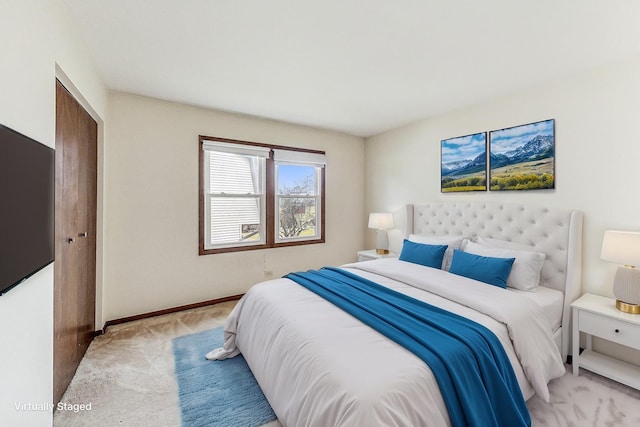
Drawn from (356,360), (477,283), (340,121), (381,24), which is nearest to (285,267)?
(340,121)

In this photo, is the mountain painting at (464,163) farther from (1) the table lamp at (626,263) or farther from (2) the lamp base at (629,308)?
(2) the lamp base at (629,308)

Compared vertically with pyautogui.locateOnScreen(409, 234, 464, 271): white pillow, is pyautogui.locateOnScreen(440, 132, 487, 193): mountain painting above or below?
above

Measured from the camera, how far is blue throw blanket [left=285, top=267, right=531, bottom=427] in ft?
4.17

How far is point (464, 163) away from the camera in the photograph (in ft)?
10.9

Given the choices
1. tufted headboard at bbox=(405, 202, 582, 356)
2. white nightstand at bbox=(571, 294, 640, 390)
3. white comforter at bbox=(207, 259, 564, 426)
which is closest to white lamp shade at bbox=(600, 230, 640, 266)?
tufted headboard at bbox=(405, 202, 582, 356)

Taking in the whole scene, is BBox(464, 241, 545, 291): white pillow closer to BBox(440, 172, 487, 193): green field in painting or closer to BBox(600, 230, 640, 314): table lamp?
BBox(600, 230, 640, 314): table lamp

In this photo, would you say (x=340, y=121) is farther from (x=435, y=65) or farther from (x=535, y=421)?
(x=535, y=421)

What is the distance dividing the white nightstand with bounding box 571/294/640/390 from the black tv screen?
11.0ft

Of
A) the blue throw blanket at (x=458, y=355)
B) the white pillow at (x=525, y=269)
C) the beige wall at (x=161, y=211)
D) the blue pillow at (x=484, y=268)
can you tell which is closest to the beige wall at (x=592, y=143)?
the white pillow at (x=525, y=269)

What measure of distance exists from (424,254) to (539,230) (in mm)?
1041

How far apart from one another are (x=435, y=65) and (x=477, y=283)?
1853 mm

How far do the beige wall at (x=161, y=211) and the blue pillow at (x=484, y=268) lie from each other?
7.82 feet

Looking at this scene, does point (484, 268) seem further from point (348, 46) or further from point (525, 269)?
point (348, 46)

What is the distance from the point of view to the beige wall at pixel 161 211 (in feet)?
9.80
